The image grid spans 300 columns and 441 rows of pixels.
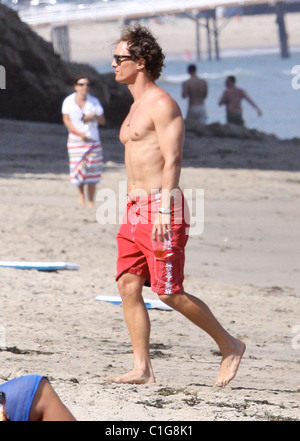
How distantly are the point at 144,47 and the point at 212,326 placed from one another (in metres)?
1.38

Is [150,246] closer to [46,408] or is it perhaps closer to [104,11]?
[46,408]

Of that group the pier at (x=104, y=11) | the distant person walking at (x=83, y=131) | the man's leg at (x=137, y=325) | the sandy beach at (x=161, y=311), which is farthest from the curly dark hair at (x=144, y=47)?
the pier at (x=104, y=11)

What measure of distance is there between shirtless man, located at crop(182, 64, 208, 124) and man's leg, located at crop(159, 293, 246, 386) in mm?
13587

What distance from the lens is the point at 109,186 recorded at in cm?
1288

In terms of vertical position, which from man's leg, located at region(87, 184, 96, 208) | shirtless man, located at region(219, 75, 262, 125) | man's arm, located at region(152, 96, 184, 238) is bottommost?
shirtless man, located at region(219, 75, 262, 125)

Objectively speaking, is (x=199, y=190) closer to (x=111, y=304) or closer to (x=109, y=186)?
(x=109, y=186)

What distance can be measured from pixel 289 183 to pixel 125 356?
8959 millimetres

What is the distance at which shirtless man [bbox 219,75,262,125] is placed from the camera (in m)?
18.9

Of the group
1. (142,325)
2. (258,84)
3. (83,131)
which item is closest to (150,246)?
(142,325)

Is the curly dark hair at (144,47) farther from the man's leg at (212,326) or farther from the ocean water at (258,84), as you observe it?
the ocean water at (258,84)

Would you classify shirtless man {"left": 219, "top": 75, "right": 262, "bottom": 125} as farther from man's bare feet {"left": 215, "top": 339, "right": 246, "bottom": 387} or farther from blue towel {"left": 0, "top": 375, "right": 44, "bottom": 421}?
blue towel {"left": 0, "top": 375, "right": 44, "bottom": 421}

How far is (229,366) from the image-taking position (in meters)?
4.64

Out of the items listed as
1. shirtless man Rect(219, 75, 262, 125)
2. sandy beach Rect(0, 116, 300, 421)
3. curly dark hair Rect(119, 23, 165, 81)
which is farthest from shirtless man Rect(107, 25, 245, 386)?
shirtless man Rect(219, 75, 262, 125)
